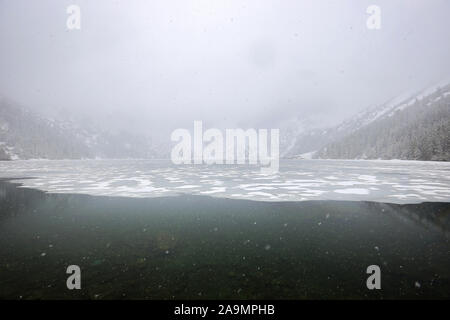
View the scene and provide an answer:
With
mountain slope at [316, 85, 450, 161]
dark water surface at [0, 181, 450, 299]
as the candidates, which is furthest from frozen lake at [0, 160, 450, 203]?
mountain slope at [316, 85, 450, 161]

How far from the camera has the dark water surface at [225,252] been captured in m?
4.09

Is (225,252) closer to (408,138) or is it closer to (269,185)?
(269,185)

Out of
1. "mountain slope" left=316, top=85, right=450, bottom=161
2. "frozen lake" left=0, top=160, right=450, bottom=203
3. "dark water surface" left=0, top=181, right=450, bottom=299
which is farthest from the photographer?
"mountain slope" left=316, top=85, right=450, bottom=161

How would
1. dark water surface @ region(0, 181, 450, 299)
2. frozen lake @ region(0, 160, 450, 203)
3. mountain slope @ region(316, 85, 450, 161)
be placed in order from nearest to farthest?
dark water surface @ region(0, 181, 450, 299), frozen lake @ region(0, 160, 450, 203), mountain slope @ region(316, 85, 450, 161)

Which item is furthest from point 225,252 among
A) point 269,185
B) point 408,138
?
point 408,138

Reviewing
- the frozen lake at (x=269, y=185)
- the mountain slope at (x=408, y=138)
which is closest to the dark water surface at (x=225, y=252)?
the frozen lake at (x=269, y=185)

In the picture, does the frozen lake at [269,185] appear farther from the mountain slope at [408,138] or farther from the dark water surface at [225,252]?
the mountain slope at [408,138]

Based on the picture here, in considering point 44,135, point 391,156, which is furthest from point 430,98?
point 44,135

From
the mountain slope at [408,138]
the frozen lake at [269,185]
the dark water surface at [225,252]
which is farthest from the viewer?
the mountain slope at [408,138]

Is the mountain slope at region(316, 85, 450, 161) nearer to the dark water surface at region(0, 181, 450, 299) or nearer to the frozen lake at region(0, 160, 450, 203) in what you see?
the frozen lake at region(0, 160, 450, 203)

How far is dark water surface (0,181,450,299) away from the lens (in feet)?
13.4

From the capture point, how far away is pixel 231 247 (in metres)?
5.99
